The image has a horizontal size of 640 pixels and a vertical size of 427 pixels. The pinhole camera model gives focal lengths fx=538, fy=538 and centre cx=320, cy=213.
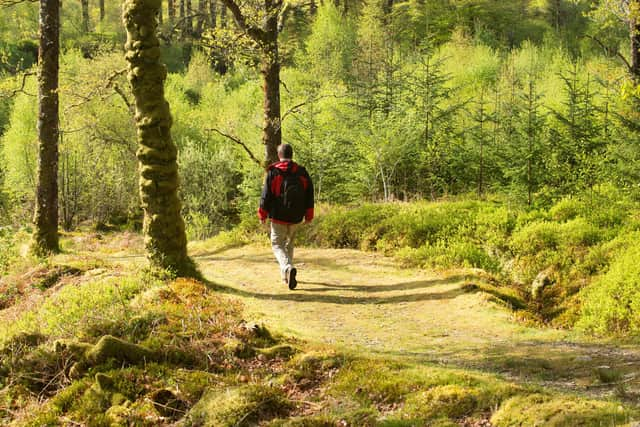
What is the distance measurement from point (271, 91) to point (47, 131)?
534 cm

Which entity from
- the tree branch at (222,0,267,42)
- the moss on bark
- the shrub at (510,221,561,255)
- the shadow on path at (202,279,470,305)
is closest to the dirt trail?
the shadow on path at (202,279,470,305)

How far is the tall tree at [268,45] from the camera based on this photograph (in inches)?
479

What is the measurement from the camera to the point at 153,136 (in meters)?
8.30

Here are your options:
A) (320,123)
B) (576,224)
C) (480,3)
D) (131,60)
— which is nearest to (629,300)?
(576,224)

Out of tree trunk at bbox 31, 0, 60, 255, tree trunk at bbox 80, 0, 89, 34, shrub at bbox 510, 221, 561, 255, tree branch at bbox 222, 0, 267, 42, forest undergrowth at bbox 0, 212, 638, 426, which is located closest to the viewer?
forest undergrowth at bbox 0, 212, 638, 426

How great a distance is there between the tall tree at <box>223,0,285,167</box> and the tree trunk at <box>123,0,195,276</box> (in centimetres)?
412

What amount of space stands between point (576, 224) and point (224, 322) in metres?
7.11

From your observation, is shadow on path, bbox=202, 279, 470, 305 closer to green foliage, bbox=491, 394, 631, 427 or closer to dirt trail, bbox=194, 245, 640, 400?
dirt trail, bbox=194, 245, 640, 400

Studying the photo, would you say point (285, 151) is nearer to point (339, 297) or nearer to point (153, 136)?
point (153, 136)

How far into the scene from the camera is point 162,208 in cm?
835

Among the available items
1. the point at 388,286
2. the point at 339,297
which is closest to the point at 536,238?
the point at 388,286

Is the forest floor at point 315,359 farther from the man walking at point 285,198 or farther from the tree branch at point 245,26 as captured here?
the tree branch at point 245,26

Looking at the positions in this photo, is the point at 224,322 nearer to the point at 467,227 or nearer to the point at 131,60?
the point at 131,60

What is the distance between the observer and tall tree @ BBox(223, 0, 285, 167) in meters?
12.2
